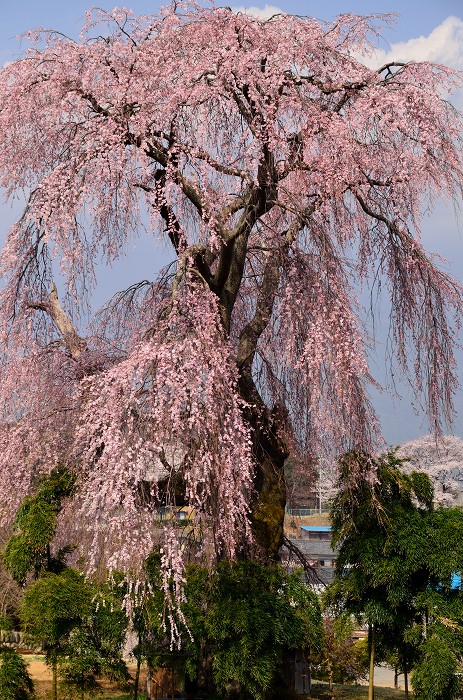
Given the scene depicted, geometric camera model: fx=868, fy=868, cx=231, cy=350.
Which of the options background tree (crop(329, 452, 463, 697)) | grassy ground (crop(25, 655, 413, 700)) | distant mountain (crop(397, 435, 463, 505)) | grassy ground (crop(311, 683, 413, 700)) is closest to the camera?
background tree (crop(329, 452, 463, 697))

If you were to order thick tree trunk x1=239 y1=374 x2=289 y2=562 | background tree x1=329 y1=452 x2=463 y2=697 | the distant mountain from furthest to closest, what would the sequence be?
the distant mountain, thick tree trunk x1=239 y1=374 x2=289 y2=562, background tree x1=329 y1=452 x2=463 y2=697

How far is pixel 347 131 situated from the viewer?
9039mm

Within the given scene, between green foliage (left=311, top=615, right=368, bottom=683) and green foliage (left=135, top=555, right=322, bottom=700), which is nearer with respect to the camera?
green foliage (left=135, top=555, right=322, bottom=700)

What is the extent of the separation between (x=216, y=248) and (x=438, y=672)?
539cm

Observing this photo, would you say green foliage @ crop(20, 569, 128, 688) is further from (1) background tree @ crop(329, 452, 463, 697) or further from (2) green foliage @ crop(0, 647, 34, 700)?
(1) background tree @ crop(329, 452, 463, 697)

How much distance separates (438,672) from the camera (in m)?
Result: 9.82

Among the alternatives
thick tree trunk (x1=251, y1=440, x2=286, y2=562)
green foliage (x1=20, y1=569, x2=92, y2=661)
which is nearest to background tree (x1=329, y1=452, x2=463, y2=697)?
thick tree trunk (x1=251, y1=440, x2=286, y2=562)

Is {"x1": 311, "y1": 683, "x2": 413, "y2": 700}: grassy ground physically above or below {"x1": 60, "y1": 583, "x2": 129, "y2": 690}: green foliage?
below

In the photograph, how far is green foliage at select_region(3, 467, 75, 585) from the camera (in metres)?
9.88

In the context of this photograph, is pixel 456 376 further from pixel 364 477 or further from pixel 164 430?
pixel 164 430

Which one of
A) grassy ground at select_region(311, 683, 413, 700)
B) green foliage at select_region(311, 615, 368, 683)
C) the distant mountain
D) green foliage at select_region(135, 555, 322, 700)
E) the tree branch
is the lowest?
grassy ground at select_region(311, 683, 413, 700)

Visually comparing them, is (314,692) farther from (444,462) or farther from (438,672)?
(444,462)

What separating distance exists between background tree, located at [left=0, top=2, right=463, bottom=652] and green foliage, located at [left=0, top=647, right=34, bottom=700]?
187cm

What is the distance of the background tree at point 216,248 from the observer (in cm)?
802
